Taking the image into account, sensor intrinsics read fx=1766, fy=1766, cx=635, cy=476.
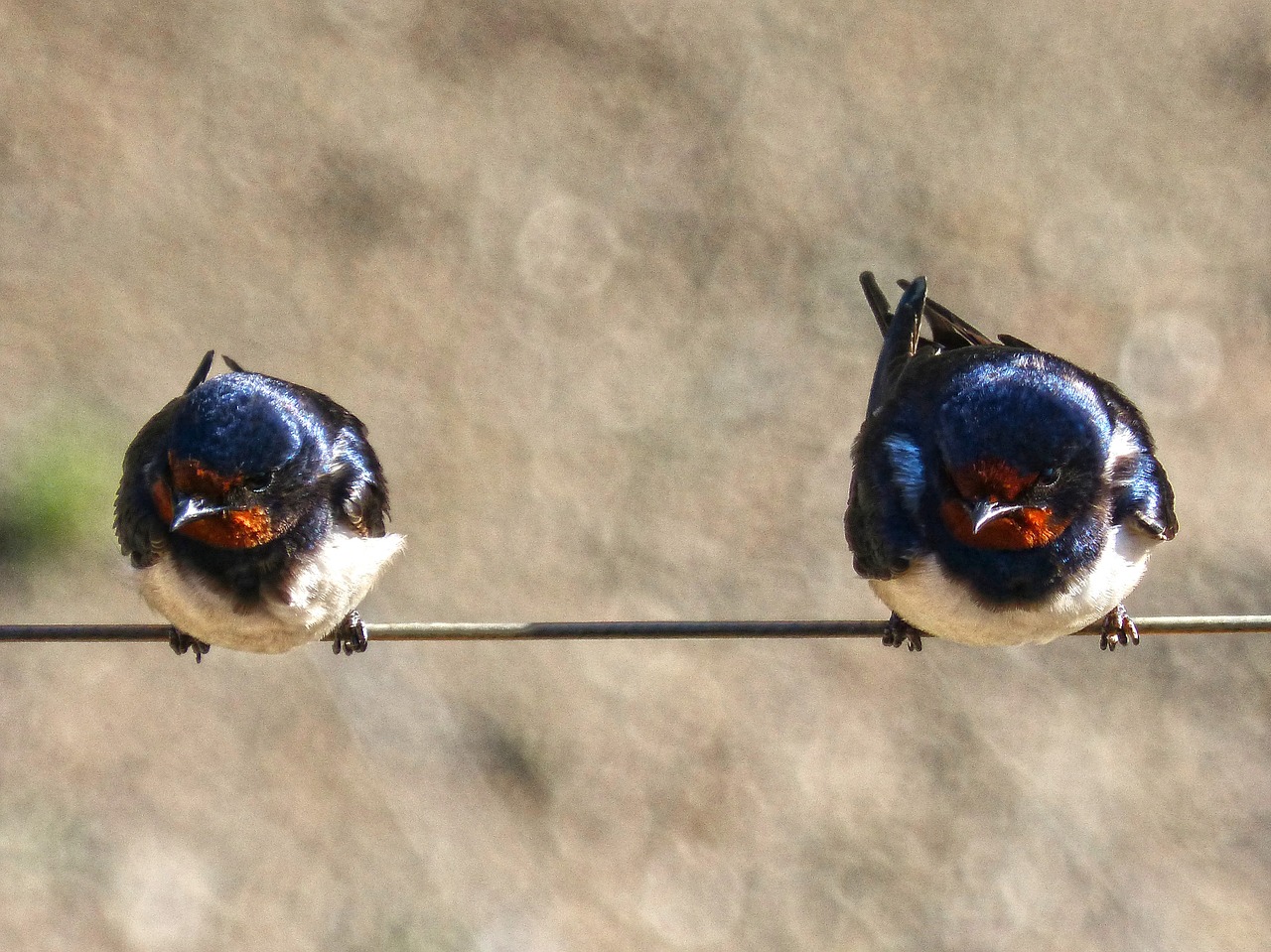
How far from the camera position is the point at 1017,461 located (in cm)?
379

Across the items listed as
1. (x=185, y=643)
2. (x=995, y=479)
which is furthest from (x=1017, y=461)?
(x=185, y=643)

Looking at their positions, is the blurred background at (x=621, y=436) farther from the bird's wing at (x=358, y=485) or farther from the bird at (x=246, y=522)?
the bird at (x=246, y=522)

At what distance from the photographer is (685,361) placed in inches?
298

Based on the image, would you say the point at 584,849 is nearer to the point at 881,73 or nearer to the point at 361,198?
the point at 361,198

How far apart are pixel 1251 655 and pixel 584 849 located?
2.73 metres

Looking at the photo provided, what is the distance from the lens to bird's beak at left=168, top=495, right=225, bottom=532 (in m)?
3.84

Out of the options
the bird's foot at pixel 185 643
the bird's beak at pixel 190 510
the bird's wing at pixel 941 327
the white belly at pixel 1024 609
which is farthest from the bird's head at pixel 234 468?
the bird's wing at pixel 941 327

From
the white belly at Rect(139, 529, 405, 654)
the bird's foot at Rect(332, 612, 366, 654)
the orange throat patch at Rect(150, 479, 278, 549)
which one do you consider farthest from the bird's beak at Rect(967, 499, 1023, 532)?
the bird's foot at Rect(332, 612, 366, 654)

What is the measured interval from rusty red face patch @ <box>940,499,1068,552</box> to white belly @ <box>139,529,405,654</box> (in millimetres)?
1421

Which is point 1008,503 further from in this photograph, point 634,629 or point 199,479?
point 199,479

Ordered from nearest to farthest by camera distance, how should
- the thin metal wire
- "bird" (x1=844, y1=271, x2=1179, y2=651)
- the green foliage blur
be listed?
1. the thin metal wire
2. "bird" (x1=844, y1=271, x2=1179, y2=651)
3. the green foliage blur

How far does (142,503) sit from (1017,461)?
2.03 m

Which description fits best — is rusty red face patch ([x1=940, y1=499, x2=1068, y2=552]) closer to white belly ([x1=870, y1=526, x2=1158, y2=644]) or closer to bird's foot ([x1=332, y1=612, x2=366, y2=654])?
white belly ([x1=870, y1=526, x2=1158, y2=644])

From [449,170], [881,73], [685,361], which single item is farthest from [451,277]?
[881,73]
